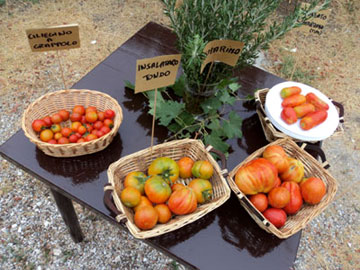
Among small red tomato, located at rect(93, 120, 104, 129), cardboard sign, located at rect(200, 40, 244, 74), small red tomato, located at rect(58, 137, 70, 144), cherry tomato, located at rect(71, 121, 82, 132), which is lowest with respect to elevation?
small red tomato, located at rect(58, 137, 70, 144)

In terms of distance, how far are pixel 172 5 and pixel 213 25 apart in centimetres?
17

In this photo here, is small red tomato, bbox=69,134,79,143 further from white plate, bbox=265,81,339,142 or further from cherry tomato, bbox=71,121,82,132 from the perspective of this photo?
white plate, bbox=265,81,339,142

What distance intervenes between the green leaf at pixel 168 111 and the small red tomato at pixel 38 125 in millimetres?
500

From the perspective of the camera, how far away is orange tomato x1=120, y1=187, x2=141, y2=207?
3.34 feet

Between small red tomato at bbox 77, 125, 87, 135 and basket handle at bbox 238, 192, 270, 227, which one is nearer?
basket handle at bbox 238, 192, 270, 227

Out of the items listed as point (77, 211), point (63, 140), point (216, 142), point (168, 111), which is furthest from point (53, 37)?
point (77, 211)

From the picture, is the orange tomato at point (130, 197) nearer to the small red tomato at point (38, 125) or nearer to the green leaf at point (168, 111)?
the green leaf at point (168, 111)

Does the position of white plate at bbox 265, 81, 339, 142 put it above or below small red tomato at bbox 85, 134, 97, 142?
above

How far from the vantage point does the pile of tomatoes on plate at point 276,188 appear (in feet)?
3.45

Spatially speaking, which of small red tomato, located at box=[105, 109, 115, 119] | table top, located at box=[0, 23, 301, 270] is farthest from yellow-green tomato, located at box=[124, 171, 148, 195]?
small red tomato, located at box=[105, 109, 115, 119]

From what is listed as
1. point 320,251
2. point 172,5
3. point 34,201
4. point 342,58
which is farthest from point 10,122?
point 342,58

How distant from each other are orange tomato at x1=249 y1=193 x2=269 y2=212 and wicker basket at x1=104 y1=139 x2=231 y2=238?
10 centimetres

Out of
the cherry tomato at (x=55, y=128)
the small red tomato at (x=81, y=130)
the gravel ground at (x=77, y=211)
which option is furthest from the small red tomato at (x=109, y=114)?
the gravel ground at (x=77, y=211)

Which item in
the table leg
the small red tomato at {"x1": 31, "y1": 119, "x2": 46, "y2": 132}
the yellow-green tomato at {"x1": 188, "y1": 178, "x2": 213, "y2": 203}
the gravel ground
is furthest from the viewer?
the gravel ground
